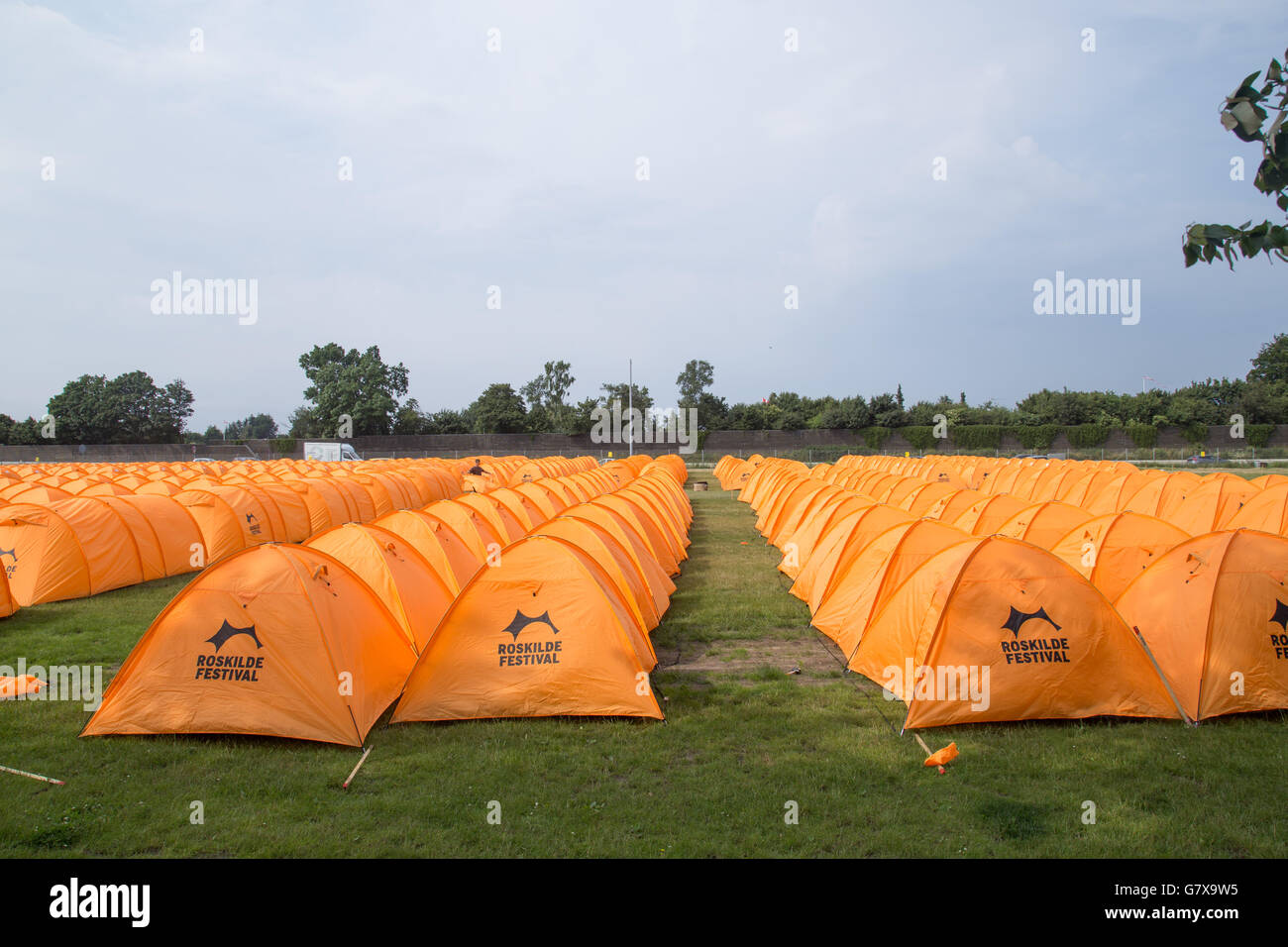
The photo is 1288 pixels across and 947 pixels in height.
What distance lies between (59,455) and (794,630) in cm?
6697

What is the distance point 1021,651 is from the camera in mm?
6750

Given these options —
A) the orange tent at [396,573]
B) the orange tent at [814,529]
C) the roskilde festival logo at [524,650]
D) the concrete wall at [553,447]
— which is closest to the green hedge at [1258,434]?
the concrete wall at [553,447]

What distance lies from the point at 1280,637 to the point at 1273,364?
310 ft

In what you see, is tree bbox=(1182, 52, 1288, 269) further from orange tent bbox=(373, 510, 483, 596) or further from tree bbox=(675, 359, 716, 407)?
tree bbox=(675, 359, 716, 407)

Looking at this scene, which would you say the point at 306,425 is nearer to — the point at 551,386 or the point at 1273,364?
the point at 551,386

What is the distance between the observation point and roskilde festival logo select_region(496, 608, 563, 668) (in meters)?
6.98

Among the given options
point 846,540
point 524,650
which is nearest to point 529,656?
point 524,650

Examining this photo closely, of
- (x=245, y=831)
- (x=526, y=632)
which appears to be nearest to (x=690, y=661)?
(x=526, y=632)

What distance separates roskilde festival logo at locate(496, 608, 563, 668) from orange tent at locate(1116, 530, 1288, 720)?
5.75 meters

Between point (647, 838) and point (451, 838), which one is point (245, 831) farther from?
point (647, 838)

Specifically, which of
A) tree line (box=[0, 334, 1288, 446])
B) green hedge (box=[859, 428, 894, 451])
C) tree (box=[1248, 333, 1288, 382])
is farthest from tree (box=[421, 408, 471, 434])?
tree (box=[1248, 333, 1288, 382])

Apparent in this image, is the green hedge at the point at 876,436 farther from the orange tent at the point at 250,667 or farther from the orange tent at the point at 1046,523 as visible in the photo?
the orange tent at the point at 250,667

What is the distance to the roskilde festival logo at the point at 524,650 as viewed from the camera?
6984 millimetres

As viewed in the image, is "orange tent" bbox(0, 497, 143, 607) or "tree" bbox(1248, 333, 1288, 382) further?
"tree" bbox(1248, 333, 1288, 382)
